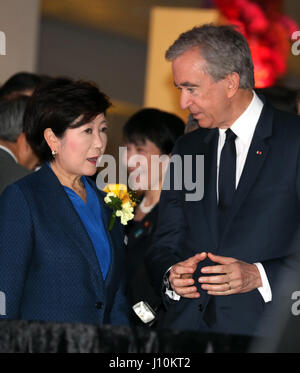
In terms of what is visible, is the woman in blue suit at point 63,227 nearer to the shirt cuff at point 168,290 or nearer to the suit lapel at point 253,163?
the shirt cuff at point 168,290

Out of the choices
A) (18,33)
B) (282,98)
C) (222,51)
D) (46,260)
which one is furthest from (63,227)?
(18,33)

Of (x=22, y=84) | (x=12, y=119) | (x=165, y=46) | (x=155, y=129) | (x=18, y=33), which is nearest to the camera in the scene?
(x=12, y=119)

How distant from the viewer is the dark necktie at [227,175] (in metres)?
2.63

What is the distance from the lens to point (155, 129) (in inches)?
154

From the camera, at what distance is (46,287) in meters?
2.45

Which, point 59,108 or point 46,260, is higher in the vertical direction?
point 59,108

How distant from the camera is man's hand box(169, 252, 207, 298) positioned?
2461 millimetres

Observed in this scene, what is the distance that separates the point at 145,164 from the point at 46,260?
5.12ft

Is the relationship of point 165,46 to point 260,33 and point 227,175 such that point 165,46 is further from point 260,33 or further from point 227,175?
point 227,175

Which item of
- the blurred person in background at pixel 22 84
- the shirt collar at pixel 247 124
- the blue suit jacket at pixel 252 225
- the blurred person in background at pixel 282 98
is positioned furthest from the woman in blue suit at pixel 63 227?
the blurred person in background at pixel 22 84

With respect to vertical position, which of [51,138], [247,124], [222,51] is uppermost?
[222,51]

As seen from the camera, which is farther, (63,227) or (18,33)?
(18,33)

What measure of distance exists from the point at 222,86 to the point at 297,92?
165cm
